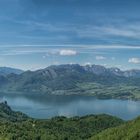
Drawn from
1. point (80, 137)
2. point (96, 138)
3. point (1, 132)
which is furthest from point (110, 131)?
point (1, 132)

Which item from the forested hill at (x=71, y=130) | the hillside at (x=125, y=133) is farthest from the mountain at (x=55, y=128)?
the hillside at (x=125, y=133)

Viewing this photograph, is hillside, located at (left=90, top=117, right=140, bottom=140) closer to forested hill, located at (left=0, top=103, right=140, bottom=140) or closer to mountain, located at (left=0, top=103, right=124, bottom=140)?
forested hill, located at (left=0, top=103, right=140, bottom=140)

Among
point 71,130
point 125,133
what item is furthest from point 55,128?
point 125,133

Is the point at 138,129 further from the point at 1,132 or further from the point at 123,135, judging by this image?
the point at 1,132

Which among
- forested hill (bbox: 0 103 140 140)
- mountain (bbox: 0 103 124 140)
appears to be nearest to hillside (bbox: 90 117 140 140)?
forested hill (bbox: 0 103 140 140)

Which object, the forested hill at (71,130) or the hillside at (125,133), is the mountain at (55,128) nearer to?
the forested hill at (71,130)

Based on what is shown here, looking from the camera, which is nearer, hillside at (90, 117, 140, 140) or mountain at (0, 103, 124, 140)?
hillside at (90, 117, 140, 140)

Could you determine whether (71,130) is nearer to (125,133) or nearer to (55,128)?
(55,128)

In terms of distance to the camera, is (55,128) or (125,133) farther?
(55,128)

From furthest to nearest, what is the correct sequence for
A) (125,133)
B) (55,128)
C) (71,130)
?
(55,128), (71,130), (125,133)
